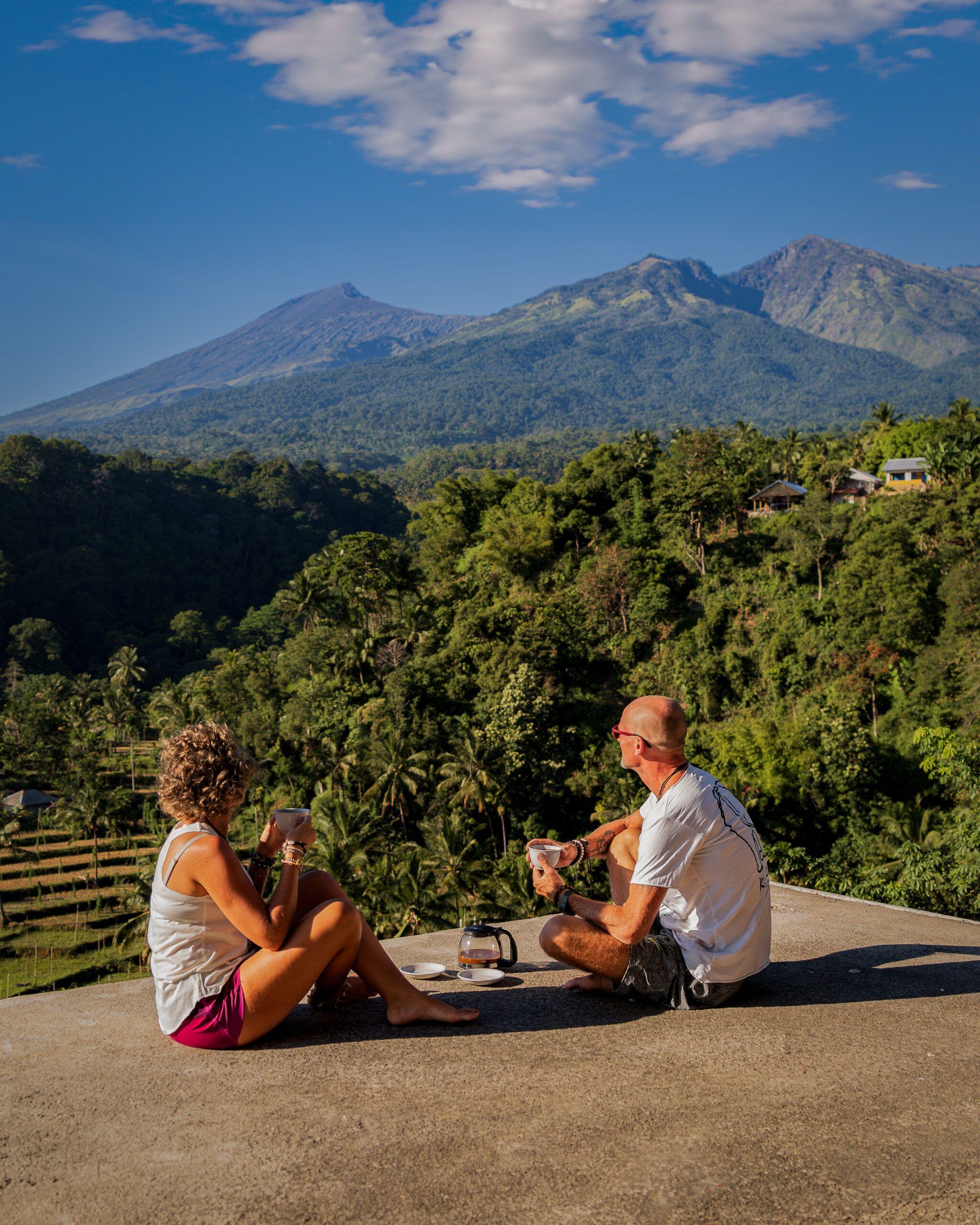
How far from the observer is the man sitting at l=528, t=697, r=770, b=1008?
12.0 ft

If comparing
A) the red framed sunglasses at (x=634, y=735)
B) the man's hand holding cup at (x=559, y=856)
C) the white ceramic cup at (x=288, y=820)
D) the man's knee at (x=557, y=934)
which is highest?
the red framed sunglasses at (x=634, y=735)

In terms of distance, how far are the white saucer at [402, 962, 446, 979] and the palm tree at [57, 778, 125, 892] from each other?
38.1 meters

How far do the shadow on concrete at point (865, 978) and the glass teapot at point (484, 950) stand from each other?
1.16 metres

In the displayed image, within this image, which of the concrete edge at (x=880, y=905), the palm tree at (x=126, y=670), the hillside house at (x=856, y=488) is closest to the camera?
the concrete edge at (x=880, y=905)

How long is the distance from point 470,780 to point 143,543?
6593 cm

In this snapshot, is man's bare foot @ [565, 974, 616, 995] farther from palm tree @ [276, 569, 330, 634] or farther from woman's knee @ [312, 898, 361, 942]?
palm tree @ [276, 569, 330, 634]

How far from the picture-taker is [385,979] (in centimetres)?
373

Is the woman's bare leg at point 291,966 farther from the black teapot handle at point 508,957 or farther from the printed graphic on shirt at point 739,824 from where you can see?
the printed graphic on shirt at point 739,824

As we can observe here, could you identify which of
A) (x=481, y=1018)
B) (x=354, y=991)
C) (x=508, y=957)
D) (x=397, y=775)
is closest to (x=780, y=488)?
(x=397, y=775)

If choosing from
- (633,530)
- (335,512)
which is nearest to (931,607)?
(633,530)

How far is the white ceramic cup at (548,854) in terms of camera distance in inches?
154

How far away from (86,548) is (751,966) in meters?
84.6

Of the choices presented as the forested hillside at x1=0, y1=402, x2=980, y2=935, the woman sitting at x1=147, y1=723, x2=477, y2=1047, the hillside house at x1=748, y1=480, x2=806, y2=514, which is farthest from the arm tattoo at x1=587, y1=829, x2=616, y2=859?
the hillside house at x1=748, y1=480, x2=806, y2=514

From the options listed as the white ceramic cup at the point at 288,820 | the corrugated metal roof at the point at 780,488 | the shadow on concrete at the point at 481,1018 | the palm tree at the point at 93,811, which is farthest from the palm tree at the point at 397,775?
the white ceramic cup at the point at 288,820
